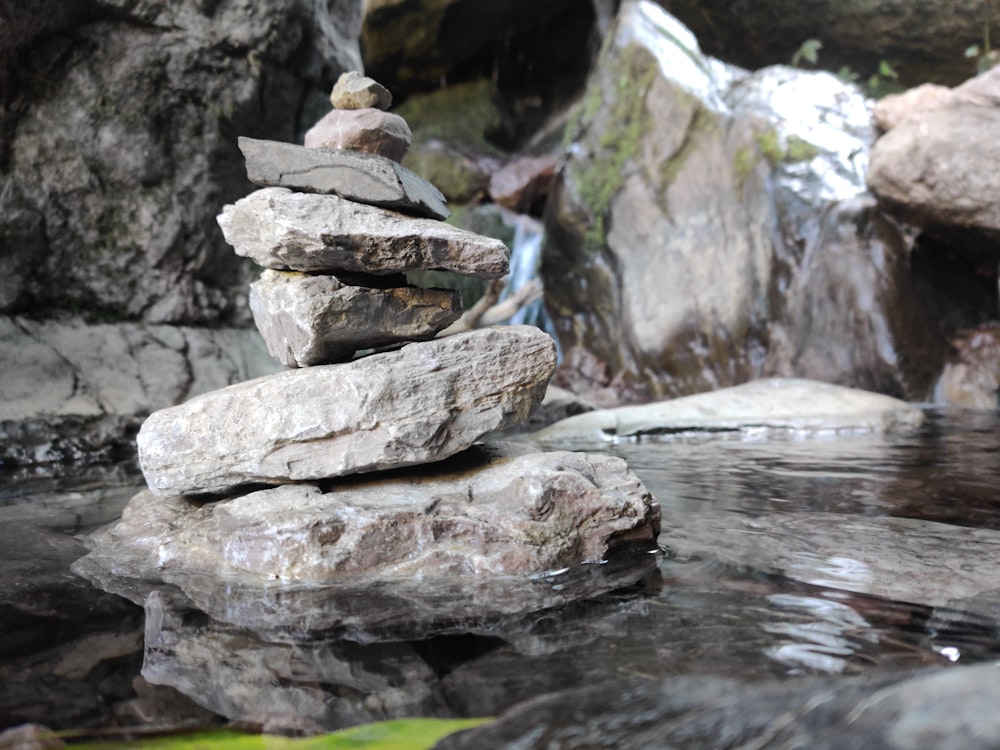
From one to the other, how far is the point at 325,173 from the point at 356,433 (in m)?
1.17

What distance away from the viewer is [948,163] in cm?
777

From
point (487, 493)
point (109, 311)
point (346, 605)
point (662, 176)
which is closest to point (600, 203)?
point (662, 176)

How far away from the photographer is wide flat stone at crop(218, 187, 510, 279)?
3.27 m

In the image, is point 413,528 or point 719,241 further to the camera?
point 719,241

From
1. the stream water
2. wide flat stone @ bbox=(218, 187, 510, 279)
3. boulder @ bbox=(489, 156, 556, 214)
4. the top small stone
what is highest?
boulder @ bbox=(489, 156, 556, 214)

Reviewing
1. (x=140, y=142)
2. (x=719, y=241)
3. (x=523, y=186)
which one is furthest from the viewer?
(x=523, y=186)

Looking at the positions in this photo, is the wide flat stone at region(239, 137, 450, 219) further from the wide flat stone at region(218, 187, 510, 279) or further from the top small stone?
the top small stone

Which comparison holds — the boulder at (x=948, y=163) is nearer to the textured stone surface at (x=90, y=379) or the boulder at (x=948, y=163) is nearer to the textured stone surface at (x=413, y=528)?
the textured stone surface at (x=413, y=528)

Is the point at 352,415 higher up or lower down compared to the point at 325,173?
lower down

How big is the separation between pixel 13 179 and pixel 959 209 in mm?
9138

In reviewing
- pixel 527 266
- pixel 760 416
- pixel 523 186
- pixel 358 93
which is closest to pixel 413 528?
pixel 358 93

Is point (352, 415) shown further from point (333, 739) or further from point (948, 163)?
point (948, 163)

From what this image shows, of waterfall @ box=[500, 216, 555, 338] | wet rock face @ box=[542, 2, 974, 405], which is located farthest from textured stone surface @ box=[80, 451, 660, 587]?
waterfall @ box=[500, 216, 555, 338]

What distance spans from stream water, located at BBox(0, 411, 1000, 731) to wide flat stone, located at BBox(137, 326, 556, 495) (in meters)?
0.64
